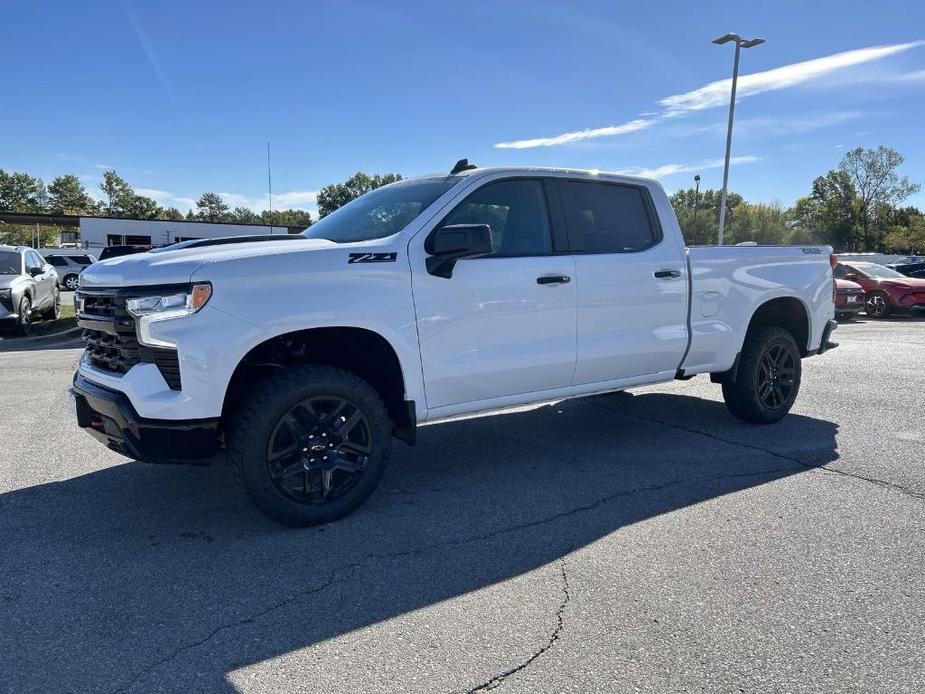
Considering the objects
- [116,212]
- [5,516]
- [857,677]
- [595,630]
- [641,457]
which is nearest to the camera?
[857,677]

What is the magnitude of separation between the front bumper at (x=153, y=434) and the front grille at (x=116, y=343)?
0.18 metres

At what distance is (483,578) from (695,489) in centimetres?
184

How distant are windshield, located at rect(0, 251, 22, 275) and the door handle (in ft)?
39.7

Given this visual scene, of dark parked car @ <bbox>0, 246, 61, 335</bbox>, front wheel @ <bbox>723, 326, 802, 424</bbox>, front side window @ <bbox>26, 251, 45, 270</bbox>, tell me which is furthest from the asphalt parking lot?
front side window @ <bbox>26, 251, 45, 270</bbox>

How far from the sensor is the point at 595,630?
286cm

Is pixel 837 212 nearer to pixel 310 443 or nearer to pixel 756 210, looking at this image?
pixel 756 210

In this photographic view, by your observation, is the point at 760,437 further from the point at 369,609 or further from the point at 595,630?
the point at 369,609

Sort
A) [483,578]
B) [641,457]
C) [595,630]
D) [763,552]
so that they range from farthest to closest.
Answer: [641,457]
[763,552]
[483,578]
[595,630]

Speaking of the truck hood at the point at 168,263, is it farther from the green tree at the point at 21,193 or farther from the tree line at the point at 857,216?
the green tree at the point at 21,193

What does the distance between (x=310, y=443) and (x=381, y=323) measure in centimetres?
76

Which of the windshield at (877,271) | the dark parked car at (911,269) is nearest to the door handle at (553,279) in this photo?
the windshield at (877,271)

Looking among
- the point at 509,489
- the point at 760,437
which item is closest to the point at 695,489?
the point at 509,489

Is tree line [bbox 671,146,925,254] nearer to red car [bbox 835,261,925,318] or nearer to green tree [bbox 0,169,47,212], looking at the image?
red car [bbox 835,261,925,318]

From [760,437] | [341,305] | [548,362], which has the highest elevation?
[341,305]
